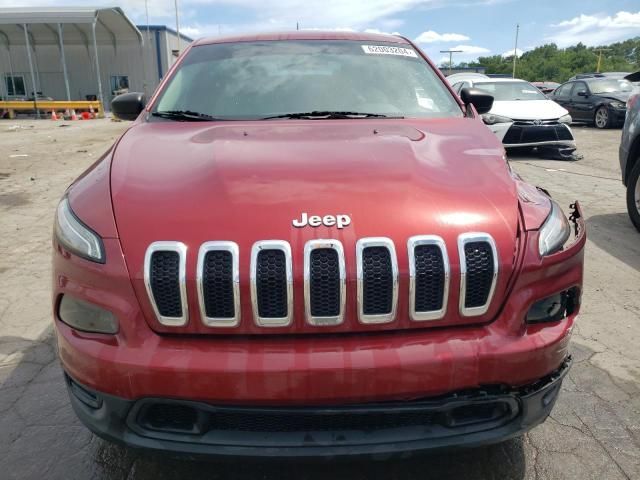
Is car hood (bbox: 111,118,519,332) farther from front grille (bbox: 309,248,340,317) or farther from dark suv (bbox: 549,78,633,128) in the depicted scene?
dark suv (bbox: 549,78,633,128)

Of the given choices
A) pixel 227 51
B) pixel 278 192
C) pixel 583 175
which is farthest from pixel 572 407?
pixel 583 175

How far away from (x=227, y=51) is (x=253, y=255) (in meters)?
2.00

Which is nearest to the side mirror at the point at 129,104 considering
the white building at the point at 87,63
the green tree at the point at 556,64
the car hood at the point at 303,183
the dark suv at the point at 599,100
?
the car hood at the point at 303,183

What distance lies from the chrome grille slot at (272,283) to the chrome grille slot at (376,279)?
22cm

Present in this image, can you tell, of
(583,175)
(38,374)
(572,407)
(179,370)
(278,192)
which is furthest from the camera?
(583,175)

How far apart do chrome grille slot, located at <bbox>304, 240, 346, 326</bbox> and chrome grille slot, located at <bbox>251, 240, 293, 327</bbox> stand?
0.06 metres

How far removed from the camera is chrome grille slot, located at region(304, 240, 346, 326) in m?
1.60

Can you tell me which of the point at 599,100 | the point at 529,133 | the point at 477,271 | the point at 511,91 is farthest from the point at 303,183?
the point at 599,100

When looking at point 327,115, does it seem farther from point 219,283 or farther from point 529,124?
point 529,124

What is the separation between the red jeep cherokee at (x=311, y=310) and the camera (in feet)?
5.25

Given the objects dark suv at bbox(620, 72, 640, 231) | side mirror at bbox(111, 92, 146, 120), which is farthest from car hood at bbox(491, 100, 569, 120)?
side mirror at bbox(111, 92, 146, 120)

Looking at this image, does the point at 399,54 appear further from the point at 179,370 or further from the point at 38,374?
the point at 38,374

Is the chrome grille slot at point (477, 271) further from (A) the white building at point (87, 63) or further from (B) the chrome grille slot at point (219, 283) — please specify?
(A) the white building at point (87, 63)

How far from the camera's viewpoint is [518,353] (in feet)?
5.49
